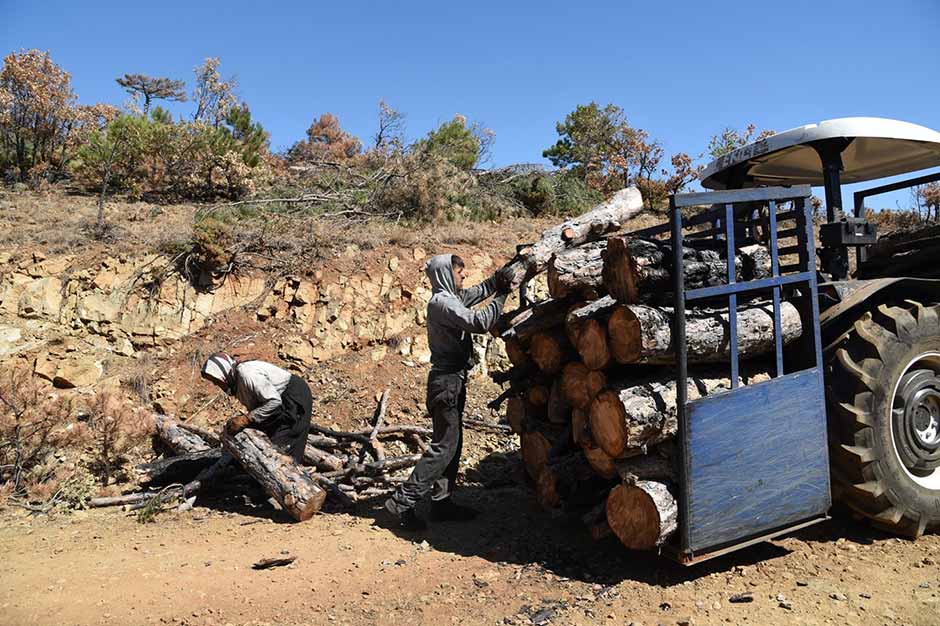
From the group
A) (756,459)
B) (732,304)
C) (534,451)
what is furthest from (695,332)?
(534,451)

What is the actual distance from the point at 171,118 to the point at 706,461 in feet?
58.1

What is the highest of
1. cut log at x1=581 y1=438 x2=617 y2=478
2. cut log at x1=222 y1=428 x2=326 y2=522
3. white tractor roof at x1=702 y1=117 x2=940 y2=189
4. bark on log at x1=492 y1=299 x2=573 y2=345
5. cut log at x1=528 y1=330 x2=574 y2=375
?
white tractor roof at x1=702 y1=117 x2=940 y2=189

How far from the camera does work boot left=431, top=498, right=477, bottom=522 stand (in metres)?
5.46

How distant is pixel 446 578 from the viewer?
4305mm

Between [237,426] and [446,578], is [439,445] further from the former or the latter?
[237,426]

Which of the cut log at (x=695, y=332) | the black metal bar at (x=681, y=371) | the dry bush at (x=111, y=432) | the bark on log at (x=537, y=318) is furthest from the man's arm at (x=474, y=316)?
the dry bush at (x=111, y=432)

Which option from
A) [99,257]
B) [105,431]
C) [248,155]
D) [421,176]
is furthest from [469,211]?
[105,431]

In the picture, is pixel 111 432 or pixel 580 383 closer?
pixel 580 383

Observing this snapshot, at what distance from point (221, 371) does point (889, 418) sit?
212 inches

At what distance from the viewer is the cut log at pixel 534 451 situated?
512 centimetres

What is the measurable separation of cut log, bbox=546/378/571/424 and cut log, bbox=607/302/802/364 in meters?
0.87

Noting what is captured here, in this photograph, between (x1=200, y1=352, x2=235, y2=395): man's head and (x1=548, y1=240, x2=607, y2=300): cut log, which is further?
(x1=200, y1=352, x2=235, y2=395): man's head

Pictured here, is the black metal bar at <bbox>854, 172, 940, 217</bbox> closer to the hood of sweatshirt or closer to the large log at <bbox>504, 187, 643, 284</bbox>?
the large log at <bbox>504, 187, 643, 284</bbox>

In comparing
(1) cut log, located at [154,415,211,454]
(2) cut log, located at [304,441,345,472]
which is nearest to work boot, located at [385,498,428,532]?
(2) cut log, located at [304,441,345,472]
